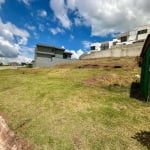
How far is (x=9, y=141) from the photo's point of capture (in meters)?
10.6

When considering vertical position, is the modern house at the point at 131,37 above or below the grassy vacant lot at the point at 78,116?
above

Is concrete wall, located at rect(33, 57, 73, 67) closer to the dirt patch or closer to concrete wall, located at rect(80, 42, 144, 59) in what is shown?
concrete wall, located at rect(80, 42, 144, 59)

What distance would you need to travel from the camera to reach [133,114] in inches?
470

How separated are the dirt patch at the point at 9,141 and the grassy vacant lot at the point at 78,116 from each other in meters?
0.25

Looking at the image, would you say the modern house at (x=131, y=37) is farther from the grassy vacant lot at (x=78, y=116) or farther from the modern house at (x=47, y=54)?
the grassy vacant lot at (x=78, y=116)

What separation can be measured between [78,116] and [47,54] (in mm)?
46826

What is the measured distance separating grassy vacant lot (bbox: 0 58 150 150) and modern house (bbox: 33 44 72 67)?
2974 cm

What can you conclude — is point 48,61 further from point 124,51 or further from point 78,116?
point 78,116

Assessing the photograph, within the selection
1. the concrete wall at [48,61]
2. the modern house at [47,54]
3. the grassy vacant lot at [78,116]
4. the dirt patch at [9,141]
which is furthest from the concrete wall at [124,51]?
the dirt patch at [9,141]

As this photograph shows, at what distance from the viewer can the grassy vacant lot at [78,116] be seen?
9.21 m

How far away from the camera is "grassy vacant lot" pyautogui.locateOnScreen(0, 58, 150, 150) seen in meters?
9.21

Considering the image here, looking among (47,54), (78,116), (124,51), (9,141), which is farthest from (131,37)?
(9,141)

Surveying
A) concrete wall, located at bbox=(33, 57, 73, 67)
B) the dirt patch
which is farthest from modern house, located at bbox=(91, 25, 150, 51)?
the dirt patch

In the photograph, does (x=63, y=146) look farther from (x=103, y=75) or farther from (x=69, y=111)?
(x=103, y=75)
